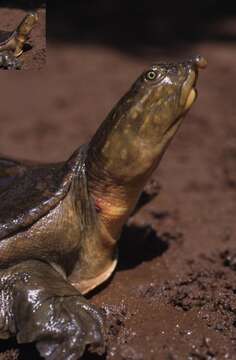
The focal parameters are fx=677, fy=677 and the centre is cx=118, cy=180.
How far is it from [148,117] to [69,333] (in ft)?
3.27

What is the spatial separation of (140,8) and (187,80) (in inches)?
265

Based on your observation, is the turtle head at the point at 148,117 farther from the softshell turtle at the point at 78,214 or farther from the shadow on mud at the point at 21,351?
the shadow on mud at the point at 21,351

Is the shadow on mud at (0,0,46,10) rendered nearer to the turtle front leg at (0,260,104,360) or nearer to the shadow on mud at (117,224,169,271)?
the shadow on mud at (117,224,169,271)

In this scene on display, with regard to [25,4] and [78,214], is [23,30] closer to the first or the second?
[25,4]

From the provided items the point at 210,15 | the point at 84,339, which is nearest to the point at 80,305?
the point at 84,339

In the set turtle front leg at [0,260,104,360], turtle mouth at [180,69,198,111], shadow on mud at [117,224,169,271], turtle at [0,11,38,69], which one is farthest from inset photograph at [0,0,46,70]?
shadow on mud at [117,224,169,271]

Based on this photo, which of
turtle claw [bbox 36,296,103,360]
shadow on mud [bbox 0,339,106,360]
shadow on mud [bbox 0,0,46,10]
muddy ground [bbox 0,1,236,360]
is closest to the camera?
turtle claw [bbox 36,296,103,360]

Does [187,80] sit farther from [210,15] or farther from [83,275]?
[210,15]

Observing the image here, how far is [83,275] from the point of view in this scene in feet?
10.5

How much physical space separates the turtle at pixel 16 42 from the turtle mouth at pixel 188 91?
747 millimetres

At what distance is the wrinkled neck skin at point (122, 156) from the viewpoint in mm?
2996

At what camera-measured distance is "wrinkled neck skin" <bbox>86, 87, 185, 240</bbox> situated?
118 inches

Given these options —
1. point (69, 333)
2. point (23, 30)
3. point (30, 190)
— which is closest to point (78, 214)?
point (30, 190)

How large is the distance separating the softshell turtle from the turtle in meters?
0.52
